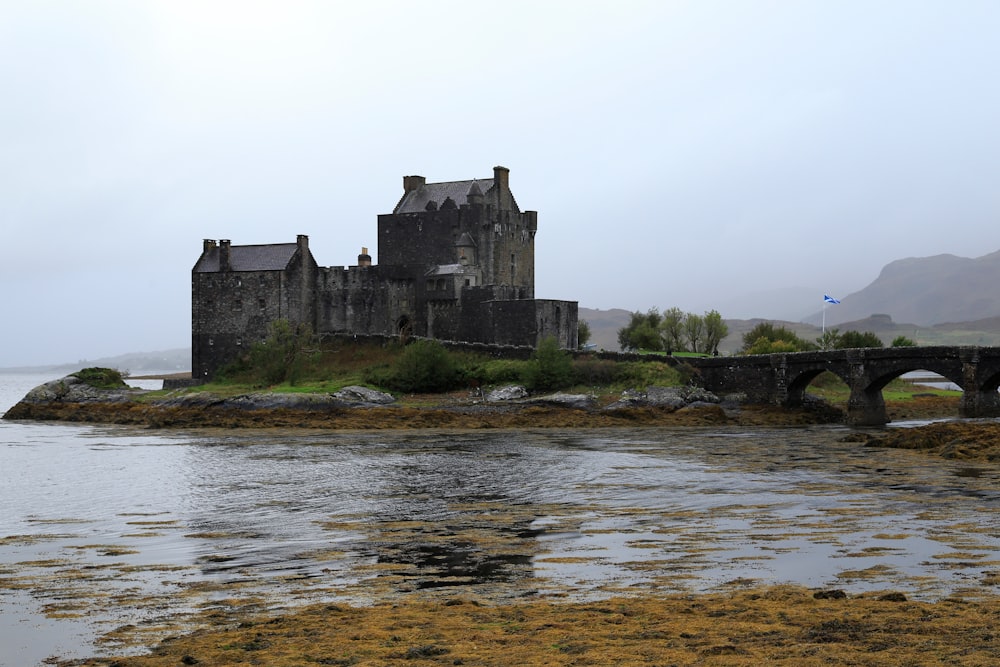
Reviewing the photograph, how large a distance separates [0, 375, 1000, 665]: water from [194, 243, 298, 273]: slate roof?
119 ft

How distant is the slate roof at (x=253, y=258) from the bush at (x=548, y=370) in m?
24.7

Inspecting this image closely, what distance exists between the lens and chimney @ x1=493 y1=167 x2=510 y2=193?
3054 inches

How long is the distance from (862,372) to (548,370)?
17769 mm

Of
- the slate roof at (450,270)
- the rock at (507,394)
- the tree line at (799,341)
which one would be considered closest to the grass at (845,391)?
the tree line at (799,341)

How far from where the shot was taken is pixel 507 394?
60.1 metres

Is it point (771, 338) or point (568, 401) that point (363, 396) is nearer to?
point (568, 401)

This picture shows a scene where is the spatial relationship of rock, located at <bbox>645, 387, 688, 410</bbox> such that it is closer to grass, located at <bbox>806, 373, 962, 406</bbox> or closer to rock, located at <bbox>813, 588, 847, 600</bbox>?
grass, located at <bbox>806, 373, 962, 406</bbox>

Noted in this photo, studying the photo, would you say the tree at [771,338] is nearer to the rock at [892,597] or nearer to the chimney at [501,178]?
the chimney at [501,178]

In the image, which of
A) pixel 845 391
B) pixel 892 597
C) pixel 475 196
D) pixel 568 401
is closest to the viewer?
pixel 892 597

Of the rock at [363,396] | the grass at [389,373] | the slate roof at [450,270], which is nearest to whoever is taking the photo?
the grass at [389,373]

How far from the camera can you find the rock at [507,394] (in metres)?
59.7

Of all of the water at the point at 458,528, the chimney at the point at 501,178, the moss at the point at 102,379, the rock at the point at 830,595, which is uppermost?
the chimney at the point at 501,178

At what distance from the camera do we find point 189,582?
1681cm

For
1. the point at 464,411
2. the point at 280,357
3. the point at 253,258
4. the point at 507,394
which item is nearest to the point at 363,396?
the point at 464,411
